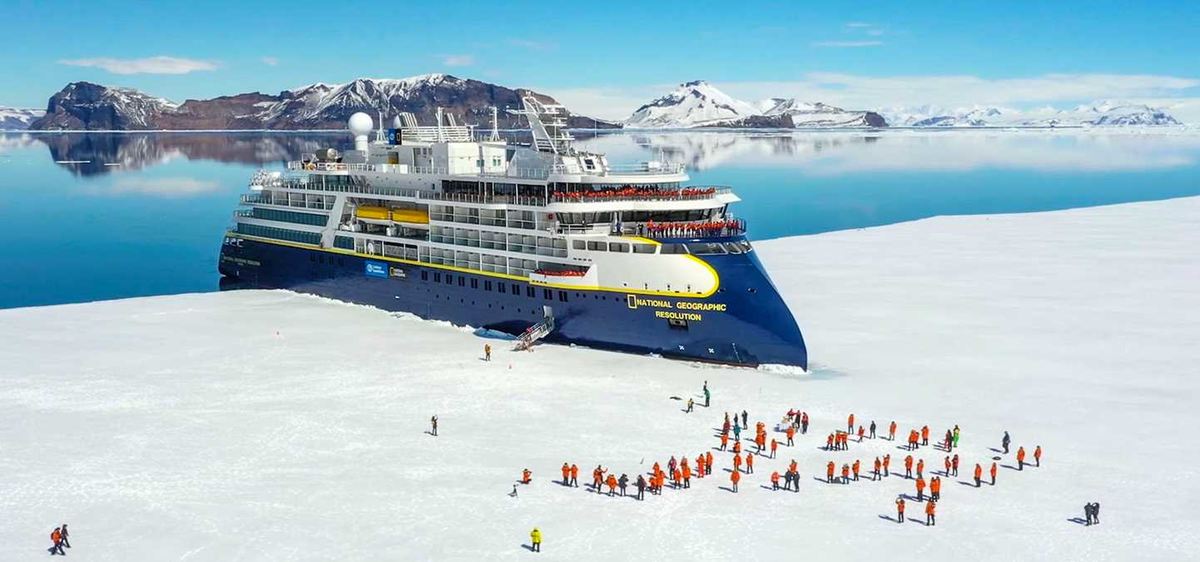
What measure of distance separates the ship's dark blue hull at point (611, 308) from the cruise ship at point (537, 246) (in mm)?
55

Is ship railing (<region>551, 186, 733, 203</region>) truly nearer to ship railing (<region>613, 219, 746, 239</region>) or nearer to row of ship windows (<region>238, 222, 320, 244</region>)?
ship railing (<region>613, 219, 746, 239</region>)

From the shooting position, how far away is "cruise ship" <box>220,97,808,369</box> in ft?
125

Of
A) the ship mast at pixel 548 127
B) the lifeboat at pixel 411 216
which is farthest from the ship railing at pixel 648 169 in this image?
the lifeboat at pixel 411 216

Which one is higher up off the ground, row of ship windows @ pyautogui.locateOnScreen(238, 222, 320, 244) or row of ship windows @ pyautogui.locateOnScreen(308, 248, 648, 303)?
row of ship windows @ pyautogui.locateOnScreen(238, 222, 320, 244)

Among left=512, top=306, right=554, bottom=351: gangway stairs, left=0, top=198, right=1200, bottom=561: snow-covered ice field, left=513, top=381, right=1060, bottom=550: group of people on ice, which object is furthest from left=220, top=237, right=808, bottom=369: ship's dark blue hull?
left=513, top=381, right=1060, bottom=550: group of people on ice

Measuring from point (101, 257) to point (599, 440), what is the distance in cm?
5721

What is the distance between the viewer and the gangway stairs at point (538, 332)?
41719mm

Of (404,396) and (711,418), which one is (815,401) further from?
(404,396)

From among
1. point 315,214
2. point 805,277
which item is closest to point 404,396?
point 315,214

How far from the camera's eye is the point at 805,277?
5884 cm

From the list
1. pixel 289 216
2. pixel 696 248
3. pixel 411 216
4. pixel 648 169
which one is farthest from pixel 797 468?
pixel 289 216

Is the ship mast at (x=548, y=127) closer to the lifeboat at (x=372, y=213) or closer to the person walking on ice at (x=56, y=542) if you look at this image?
the lifeboat at (x=372, y=213)

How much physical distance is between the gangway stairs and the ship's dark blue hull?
0.26 metres

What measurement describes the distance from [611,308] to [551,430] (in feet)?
32.4
